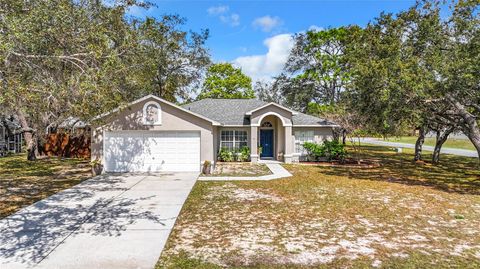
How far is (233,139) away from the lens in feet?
73.5

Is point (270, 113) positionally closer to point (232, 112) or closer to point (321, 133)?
point (232, 112)

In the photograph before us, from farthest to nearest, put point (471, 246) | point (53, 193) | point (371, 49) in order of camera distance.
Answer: point (371, 49)
point (53, 193)
point (471, 246)

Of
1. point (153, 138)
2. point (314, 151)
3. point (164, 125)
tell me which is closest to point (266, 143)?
point (314, 151)

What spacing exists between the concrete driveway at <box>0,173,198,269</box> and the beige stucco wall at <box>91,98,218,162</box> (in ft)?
15.6

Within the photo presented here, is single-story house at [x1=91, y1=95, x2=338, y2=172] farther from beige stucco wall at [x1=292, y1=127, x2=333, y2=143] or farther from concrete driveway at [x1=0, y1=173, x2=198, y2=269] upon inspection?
beige stucco wall at [x1=292, y1=127, x2=333, y2=143]

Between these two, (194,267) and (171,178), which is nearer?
(194,267)

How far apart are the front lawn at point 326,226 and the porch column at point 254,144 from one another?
744cm

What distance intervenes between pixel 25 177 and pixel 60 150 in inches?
479

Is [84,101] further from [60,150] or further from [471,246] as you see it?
[60,150]

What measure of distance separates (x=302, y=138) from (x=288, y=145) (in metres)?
1.82

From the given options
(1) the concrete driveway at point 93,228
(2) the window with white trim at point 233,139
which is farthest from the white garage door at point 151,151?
(2) the window with white trim at point 233,139

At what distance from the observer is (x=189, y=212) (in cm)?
922

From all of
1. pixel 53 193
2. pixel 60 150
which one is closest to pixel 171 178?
pixel 53 193

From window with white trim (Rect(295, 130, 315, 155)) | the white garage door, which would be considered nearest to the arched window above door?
window with white trim (Rect(295, 130, 315, 155))
